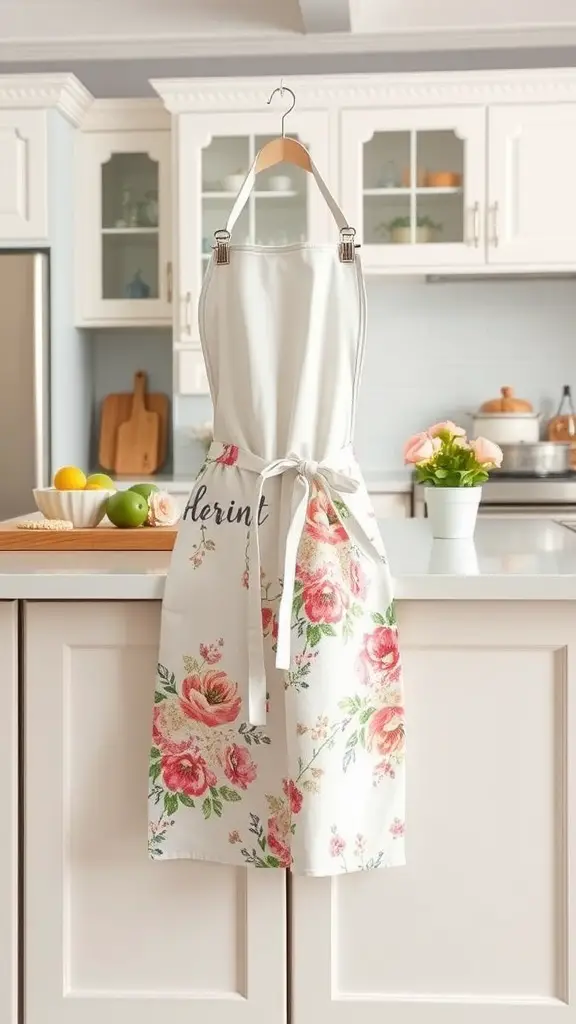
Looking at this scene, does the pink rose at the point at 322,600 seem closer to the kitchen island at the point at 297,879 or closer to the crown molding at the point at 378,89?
the kitchen island at the point at 297,879

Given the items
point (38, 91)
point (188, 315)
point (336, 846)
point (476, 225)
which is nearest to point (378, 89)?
point (476, 225)

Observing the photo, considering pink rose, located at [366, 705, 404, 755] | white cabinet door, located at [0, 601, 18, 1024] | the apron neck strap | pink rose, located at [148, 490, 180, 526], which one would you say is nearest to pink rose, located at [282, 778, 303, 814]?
pink rose, located at [366, 705, 404, 755]

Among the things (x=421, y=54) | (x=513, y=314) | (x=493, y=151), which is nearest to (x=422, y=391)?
(x=513, y=314)

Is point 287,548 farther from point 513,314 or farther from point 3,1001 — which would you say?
point 513,314

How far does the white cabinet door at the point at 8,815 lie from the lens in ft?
5.50

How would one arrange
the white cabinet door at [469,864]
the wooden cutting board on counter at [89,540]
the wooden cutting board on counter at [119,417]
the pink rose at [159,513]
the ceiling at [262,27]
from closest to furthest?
the white cabinet door at [469,864] → the wooden cutting board on counter at [89,540] → the pink rose at [159,513] → the ceiling at [262,27] → the wooden cutting board on counter at [119,417]

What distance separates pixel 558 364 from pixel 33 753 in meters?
3.19

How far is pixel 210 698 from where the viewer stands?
1.62 m

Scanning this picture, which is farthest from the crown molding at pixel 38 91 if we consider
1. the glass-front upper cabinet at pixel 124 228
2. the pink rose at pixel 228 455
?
the pink rose at pixel 228 455

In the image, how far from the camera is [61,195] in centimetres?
411

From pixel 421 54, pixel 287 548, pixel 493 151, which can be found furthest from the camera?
pixel 421 54

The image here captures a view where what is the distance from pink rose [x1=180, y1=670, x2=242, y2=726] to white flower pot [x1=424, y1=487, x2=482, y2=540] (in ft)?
1.96

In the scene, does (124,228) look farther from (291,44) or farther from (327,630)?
(327,630)

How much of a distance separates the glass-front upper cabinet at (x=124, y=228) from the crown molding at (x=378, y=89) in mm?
257
